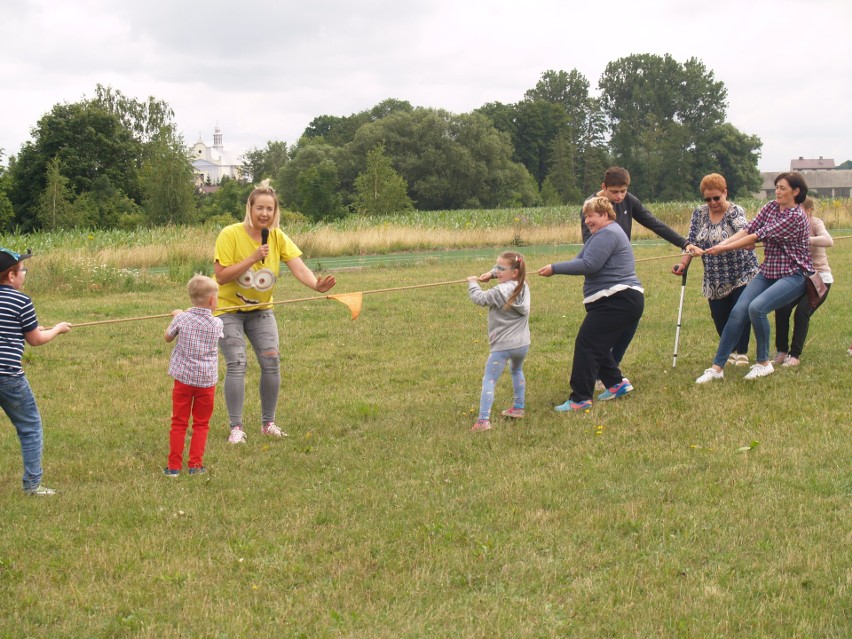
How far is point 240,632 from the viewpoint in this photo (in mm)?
4191

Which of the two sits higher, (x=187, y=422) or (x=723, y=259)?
(x=723, y=259)

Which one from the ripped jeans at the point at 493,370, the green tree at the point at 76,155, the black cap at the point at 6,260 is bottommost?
the ripped jeans at the point at 493,370

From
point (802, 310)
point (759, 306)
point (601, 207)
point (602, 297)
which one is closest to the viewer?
point (601, 207)

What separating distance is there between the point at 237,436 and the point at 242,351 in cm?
73

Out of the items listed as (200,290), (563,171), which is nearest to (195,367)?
(200,290)

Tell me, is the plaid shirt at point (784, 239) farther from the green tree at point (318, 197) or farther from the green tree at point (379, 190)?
the green tree at point (318, 197)

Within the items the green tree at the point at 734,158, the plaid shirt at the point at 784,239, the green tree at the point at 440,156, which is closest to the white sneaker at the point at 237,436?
the plaid shirt at the point at 784,239

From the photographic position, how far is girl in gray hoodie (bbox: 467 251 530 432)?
7.63m

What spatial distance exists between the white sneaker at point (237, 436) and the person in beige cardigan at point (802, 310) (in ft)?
17.7

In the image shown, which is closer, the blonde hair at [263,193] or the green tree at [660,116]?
the blonde hair at [263,193]

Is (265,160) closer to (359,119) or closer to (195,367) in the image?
(359,119)

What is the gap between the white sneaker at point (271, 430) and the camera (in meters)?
7.86

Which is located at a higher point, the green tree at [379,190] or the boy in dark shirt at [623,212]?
the green tree at [379,190]

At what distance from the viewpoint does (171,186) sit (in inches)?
1430
